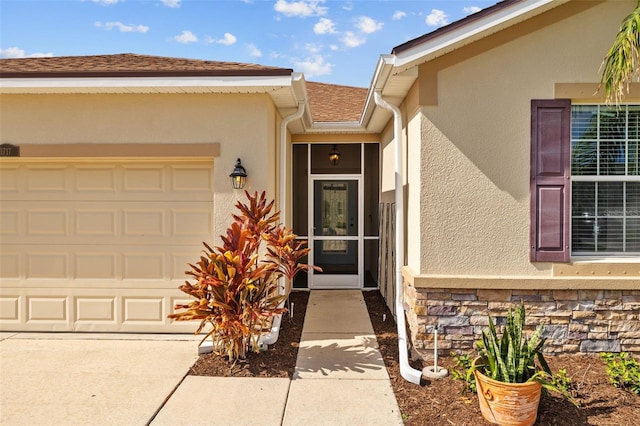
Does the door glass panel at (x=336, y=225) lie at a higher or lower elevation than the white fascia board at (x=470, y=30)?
lower

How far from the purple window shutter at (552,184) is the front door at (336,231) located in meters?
4.28

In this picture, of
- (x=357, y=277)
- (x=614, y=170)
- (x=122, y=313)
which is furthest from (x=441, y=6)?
(x=122, y=313)

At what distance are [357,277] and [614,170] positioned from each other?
16.7 ft

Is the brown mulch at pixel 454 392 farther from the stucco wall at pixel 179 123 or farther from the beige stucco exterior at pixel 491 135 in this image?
the stucco wall at pixel 179 123

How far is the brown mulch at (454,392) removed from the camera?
353cm

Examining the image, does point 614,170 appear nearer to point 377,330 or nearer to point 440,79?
point 440,79

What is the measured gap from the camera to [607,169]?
480cm

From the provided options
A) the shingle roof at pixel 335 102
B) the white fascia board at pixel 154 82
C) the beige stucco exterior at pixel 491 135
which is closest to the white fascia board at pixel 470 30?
the beige stucco exterior at pixel 491 135

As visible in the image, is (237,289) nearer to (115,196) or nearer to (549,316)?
(115,196)

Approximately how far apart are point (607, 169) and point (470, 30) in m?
2.39

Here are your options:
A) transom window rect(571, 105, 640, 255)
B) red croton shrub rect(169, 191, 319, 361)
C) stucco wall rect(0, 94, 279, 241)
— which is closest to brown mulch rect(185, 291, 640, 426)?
red croton shrub rect(169, 191, 319, 361)

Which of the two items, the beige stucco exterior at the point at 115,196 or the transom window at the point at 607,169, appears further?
the beige stucco exterior at the point at 115,196

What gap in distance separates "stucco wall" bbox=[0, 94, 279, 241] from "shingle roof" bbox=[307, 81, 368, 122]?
9.85ft

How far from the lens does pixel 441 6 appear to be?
22.2 feet
